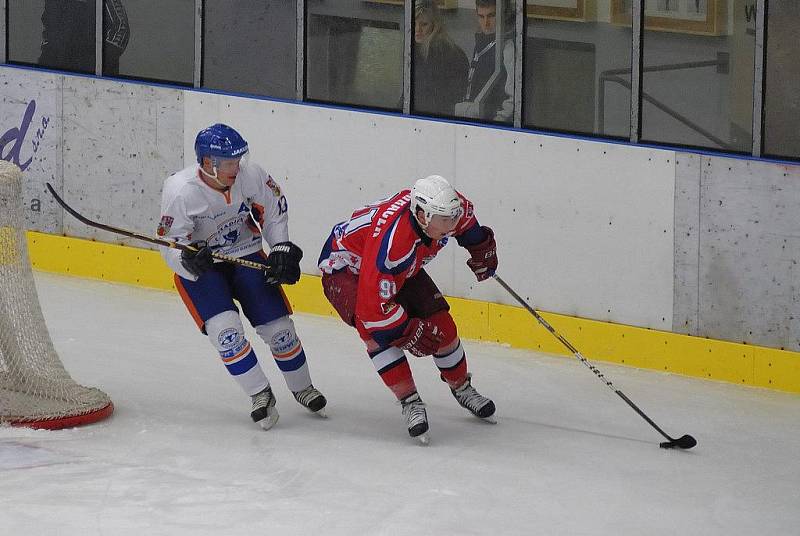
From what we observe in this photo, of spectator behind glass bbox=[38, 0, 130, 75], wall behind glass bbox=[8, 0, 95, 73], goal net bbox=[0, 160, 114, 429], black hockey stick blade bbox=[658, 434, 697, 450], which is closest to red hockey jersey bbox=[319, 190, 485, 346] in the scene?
black hockey stick blade bbox=[658, 434, 697, 450]

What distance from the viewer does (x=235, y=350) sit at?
555cm

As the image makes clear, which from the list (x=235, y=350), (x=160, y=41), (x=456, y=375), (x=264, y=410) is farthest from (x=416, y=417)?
(x=160, y=41)

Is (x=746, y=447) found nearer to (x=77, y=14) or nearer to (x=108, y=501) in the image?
(x=108, y=501)

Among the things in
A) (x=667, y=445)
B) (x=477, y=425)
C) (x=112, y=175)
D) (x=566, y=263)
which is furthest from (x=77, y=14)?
(x=667, y=445)

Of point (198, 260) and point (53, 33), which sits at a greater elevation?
point (53, 33)

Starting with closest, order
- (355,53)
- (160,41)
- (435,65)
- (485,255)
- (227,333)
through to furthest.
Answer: (227,333) < (485,255) < (435,65) < (355,53) < (160,41)

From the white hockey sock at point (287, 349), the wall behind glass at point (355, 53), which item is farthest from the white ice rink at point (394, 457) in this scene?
the wall behind glass at point (355, 53)

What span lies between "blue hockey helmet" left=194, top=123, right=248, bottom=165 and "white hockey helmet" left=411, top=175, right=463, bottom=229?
0.64 m

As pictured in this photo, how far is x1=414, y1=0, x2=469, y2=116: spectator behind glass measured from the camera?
23.3 ft

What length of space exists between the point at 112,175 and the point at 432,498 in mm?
3571

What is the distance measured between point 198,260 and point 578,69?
2.13 m

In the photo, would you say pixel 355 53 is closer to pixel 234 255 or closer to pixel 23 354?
pixel 234 255

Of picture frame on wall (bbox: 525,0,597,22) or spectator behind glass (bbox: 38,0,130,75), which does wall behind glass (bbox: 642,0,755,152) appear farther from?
spectator behind glass (bbox: 38,0,130,75)

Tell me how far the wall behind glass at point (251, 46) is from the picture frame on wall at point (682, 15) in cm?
166
